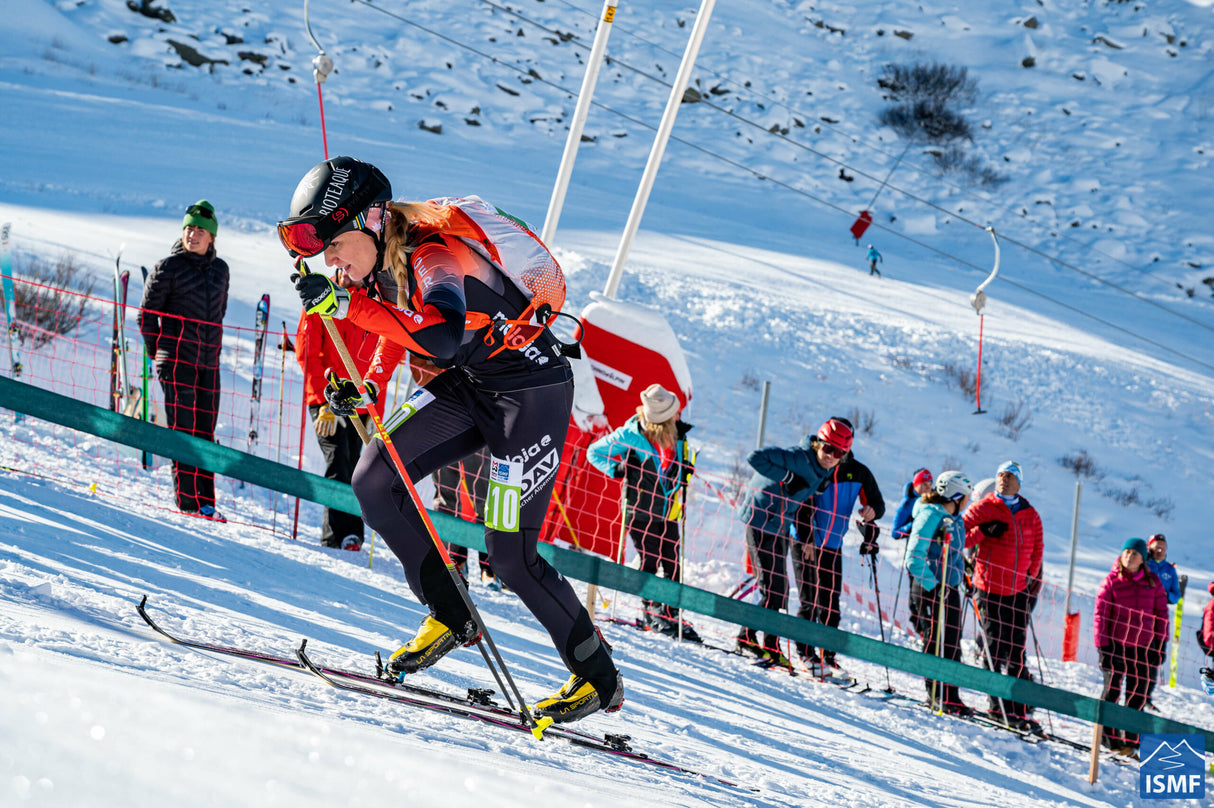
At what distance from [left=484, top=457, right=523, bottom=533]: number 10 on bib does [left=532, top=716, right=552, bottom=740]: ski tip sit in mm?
701

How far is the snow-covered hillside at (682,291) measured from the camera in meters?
2.99

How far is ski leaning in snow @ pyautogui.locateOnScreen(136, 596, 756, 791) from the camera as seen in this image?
12.2 ft

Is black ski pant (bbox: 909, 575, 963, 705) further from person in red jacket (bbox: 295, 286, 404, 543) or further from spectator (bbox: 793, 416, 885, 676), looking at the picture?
person in red jacket (bbox: 295, 286, 404, 543)

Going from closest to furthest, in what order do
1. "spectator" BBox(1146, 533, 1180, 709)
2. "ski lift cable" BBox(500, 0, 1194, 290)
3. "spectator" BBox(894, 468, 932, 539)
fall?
"spectator" BBox(894, 468, 932, 539) < "spectator" BBox(1146, 533, 1180, 709) < "ski lift cable" BBox(500, 0, 1194, 290)

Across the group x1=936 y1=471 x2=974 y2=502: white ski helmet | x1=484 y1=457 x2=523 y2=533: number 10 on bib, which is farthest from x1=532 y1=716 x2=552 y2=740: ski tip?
x1=936 y1=471 x2=974 y2=502: white ski helmet

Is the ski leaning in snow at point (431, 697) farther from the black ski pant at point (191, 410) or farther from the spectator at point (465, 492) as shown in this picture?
the black ski pant at point (191, 410)

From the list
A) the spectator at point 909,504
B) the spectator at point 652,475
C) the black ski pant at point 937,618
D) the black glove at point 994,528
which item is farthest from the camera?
the spectator at point 909,504

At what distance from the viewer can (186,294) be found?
692 centimetres

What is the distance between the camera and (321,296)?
130 inches

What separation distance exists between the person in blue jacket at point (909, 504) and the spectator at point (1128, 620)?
4.78ft

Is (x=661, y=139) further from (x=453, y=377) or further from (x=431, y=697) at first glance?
(x=431, y=697)

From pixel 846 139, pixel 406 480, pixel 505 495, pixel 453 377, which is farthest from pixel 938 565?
pixel 846 139

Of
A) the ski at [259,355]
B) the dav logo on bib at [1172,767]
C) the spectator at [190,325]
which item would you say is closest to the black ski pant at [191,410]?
the spectator at [190,325]

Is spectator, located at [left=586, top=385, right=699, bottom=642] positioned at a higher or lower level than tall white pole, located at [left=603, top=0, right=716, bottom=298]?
lower
